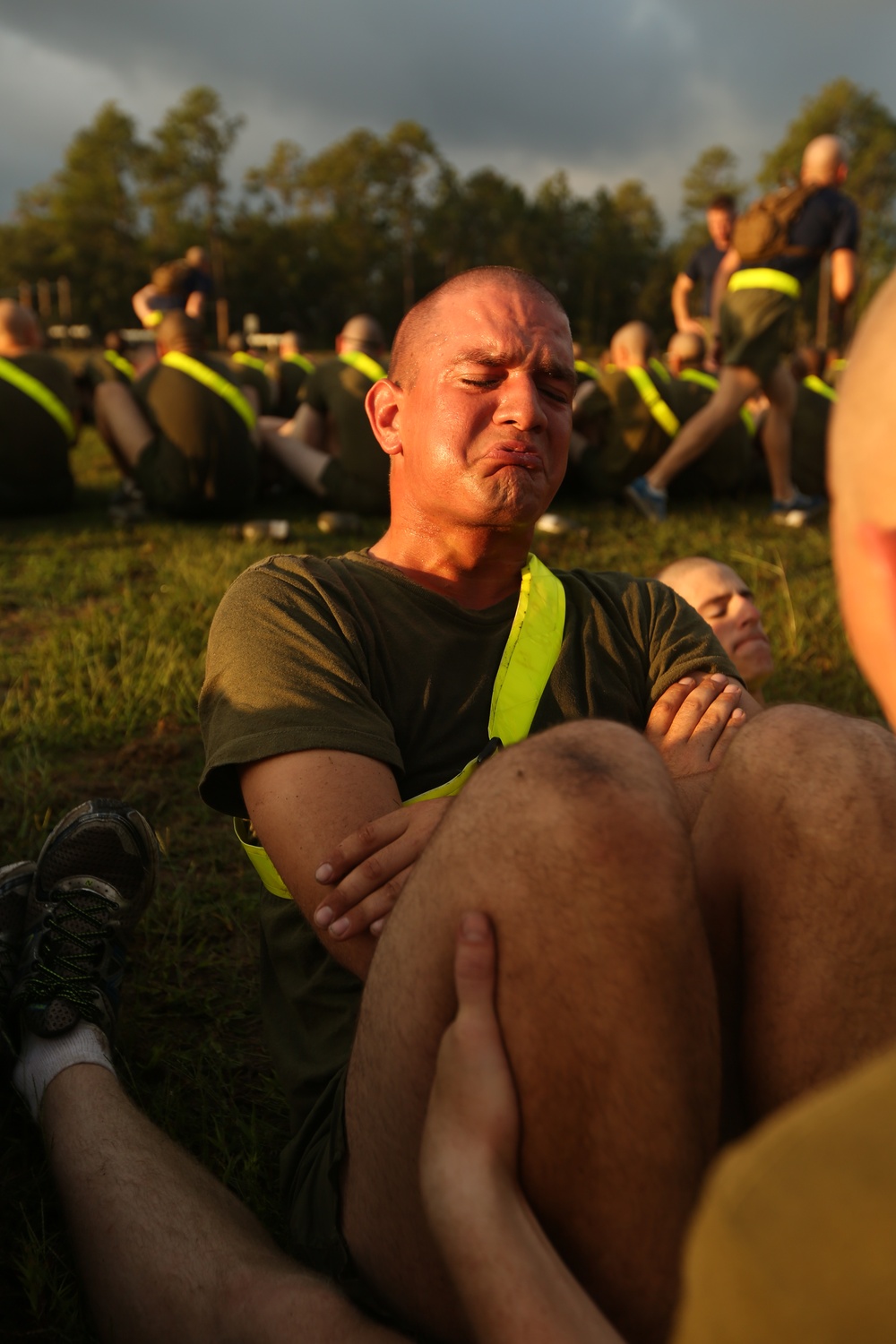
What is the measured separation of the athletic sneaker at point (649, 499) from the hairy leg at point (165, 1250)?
6.78m

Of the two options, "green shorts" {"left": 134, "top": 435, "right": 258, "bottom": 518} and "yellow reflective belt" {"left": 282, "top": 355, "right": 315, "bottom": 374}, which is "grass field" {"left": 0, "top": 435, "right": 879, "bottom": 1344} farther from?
"yellow reflective belt" {"left": 282, "top": 355, "right": 315, "bottom": 374}

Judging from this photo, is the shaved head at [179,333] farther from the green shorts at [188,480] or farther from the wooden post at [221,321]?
the wooden post at [221,321]

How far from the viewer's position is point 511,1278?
113 centimetres

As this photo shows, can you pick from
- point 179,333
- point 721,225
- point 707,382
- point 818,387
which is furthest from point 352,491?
point 721,225

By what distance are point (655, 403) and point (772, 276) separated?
1.29 metres

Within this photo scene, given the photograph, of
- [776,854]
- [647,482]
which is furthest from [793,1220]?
[647,482]

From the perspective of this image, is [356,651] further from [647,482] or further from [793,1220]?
[647,482]

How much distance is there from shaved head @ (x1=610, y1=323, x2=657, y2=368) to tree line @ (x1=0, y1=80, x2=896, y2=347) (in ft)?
172

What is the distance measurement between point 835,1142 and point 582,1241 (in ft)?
2.35

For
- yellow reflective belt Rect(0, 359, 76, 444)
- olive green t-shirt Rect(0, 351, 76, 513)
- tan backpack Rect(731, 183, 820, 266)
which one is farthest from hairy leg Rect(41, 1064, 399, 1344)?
tan backpack Rect(731, 183, 820, 266)

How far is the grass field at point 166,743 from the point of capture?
7.09ft

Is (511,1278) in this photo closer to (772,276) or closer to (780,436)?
(772,276)

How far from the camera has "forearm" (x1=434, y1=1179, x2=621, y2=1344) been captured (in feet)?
3.61

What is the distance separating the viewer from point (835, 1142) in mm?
634
